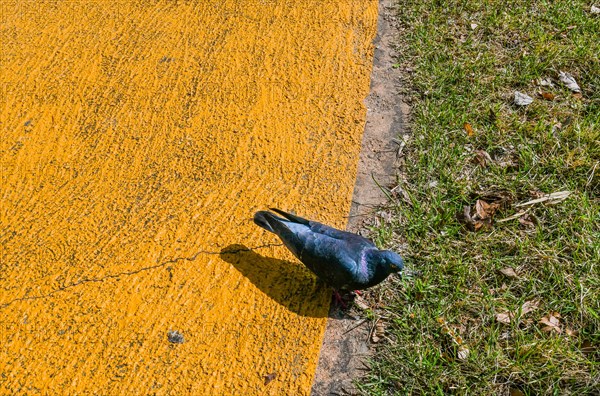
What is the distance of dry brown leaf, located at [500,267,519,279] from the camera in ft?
11.1

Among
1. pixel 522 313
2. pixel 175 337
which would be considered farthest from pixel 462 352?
pixel 175 337

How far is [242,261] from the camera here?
341 centimetres

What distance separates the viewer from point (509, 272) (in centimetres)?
339

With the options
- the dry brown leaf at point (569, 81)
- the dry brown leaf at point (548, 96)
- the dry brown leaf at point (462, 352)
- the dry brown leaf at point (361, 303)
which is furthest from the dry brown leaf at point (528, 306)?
the dry brown leaf at point (569, 81)

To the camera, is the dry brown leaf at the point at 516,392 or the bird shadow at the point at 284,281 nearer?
the dry brown leaf at the point at 516,392

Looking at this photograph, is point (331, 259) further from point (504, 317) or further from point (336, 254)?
point (504, 317)

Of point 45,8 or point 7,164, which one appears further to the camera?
point 45,8

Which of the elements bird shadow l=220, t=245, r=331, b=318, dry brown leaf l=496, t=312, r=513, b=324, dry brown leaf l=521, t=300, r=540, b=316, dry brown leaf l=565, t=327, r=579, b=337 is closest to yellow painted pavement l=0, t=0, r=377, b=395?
bird shadow l=220, t=245, r=331, b=318

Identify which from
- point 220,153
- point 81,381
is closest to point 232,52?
point 220,153

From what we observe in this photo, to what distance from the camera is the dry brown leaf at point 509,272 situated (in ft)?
11.1

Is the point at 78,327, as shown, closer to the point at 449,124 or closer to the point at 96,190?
the point at 96,190

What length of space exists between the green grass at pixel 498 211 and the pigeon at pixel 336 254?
32 cm

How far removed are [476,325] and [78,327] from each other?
223cm

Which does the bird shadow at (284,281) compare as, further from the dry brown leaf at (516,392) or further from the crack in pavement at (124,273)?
the dry brown leaf at (516,392)
